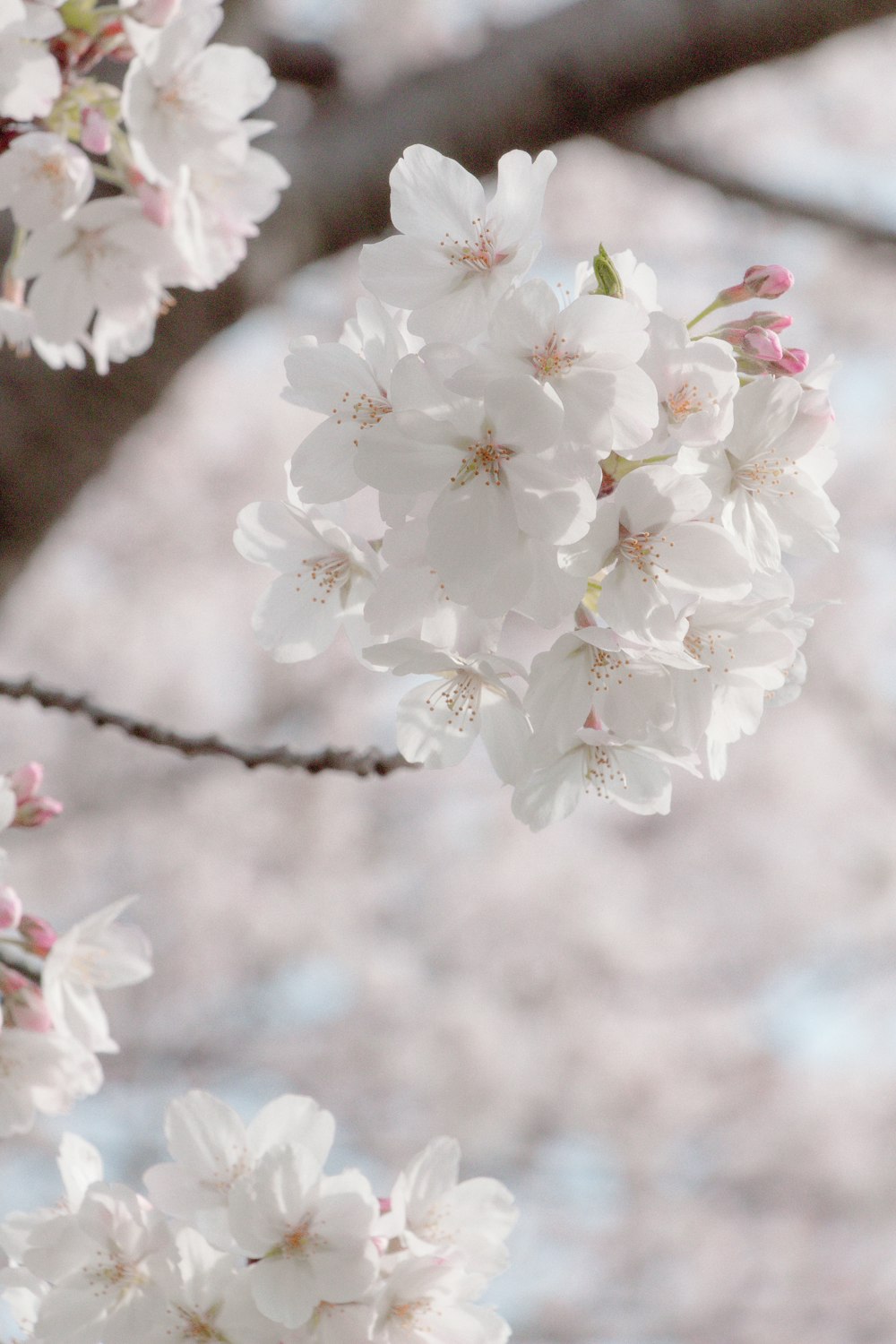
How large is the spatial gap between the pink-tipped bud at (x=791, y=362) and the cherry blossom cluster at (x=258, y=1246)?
65 cm

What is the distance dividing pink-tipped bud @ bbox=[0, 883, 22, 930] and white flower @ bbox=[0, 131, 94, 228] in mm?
608

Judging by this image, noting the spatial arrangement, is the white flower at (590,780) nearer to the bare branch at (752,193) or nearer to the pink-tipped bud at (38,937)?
the pink-tipped bud at (38,937)

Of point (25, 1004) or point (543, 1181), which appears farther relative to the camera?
point (543, 1181)

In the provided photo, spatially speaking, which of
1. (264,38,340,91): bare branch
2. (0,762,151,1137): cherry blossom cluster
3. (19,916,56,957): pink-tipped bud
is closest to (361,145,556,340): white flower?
(0,762,151,1137): cherry blossom cluster

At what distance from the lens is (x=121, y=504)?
7105 millimetres

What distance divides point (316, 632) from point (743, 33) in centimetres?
199

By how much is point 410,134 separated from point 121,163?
1449mm

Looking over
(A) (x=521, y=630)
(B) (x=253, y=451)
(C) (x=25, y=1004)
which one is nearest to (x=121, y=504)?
(B) (x=253, y=451)

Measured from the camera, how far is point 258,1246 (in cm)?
90

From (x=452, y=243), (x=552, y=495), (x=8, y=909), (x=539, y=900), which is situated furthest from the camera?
(x=539, y=900)

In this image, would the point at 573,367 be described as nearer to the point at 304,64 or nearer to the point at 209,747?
the point at 209,747

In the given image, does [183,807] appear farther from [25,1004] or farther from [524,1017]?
[25,1004]

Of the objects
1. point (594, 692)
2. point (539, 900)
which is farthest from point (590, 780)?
point (539, 900)

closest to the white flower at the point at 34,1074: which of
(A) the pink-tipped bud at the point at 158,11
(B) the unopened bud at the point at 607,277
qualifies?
(B) the unopened bud at the point at 607,277
